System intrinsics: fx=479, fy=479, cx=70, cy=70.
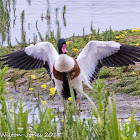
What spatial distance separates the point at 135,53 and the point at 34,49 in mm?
1343

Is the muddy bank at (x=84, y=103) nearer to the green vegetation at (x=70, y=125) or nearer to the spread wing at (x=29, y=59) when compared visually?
the spread wing at (x=29, y=59)

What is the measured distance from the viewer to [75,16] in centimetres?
1397

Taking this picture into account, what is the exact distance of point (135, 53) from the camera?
6.23m

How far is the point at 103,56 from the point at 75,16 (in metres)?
7.67

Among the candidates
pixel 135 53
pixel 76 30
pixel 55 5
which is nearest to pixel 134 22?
pixel 76 30

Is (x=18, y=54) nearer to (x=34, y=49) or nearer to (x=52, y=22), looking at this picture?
(x=34, y=49)

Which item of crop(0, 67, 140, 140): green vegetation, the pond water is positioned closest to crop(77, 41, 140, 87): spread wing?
crop(0, 67, 140, 140): green vegetation

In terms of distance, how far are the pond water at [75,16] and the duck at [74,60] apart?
13.8 feet

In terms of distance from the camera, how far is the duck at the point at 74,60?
5.92 metres

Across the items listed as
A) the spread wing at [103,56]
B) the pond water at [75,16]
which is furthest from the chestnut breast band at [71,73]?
the pond water at [75,16]

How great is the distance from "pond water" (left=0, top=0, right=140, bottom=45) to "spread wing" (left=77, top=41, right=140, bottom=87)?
4.52m

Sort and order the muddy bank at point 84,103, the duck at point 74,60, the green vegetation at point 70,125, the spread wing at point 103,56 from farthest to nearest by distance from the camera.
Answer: the spread wing at point 103,56 → the muddy bank at point 84,103 → the duck at point 74,60 → the green vegetation at point 70,125

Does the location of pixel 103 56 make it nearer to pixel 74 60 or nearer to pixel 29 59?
pixel 74 60

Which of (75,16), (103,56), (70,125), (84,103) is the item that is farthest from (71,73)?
(75,16)
